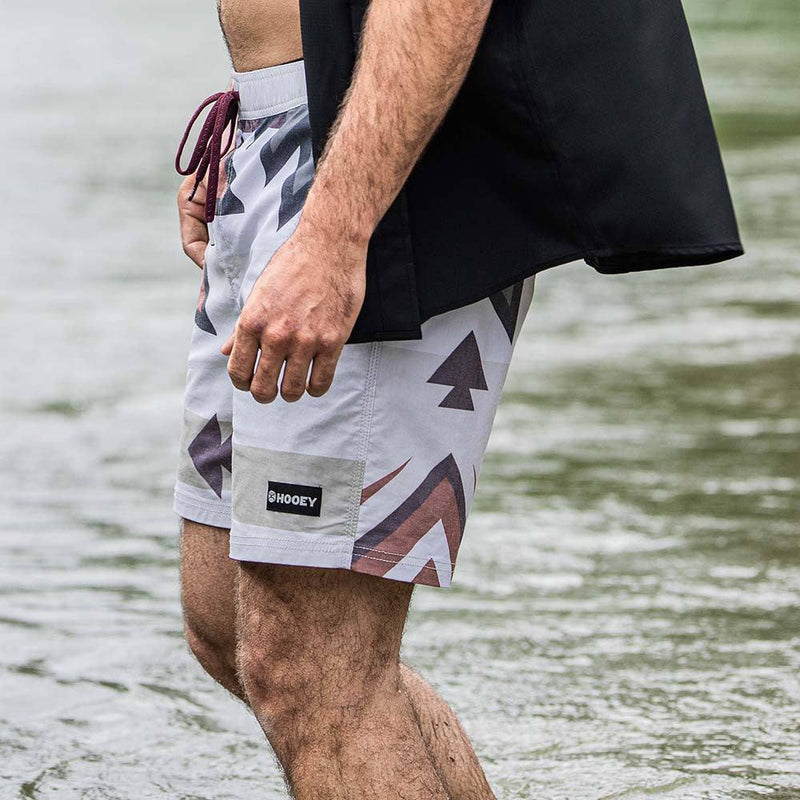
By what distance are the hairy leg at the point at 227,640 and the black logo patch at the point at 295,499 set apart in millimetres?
419

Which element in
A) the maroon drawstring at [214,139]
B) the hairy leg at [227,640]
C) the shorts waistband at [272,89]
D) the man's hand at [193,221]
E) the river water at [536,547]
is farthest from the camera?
the river water at [536,547]

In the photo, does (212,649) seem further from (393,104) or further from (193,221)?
(393,104)

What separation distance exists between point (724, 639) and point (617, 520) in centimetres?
99

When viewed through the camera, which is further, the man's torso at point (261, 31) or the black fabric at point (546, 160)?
the man's torso at point (261, 31)

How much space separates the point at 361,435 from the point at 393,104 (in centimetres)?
44

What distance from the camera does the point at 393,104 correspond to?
213 centimetres

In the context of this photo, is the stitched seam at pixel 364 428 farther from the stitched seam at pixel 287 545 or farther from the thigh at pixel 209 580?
the thigh at pixel 209 580

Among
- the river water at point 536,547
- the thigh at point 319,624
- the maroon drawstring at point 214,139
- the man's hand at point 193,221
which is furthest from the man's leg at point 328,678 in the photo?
the river water at point 536,547

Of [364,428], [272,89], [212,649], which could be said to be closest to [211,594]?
[212,649]

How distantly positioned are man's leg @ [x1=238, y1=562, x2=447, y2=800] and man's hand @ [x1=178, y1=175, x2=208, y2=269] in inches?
32.9

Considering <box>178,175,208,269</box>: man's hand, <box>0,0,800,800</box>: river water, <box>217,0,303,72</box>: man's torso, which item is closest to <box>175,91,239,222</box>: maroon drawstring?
<box>217,0,303,72</box>: man's torso

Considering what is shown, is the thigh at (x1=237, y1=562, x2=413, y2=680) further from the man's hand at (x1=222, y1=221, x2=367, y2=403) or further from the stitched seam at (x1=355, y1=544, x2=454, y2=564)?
the man's hand at (x1=222, y1=221, x2=367, y2=403)

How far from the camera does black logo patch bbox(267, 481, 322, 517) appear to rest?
2.28m

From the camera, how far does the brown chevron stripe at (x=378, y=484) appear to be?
229cm
